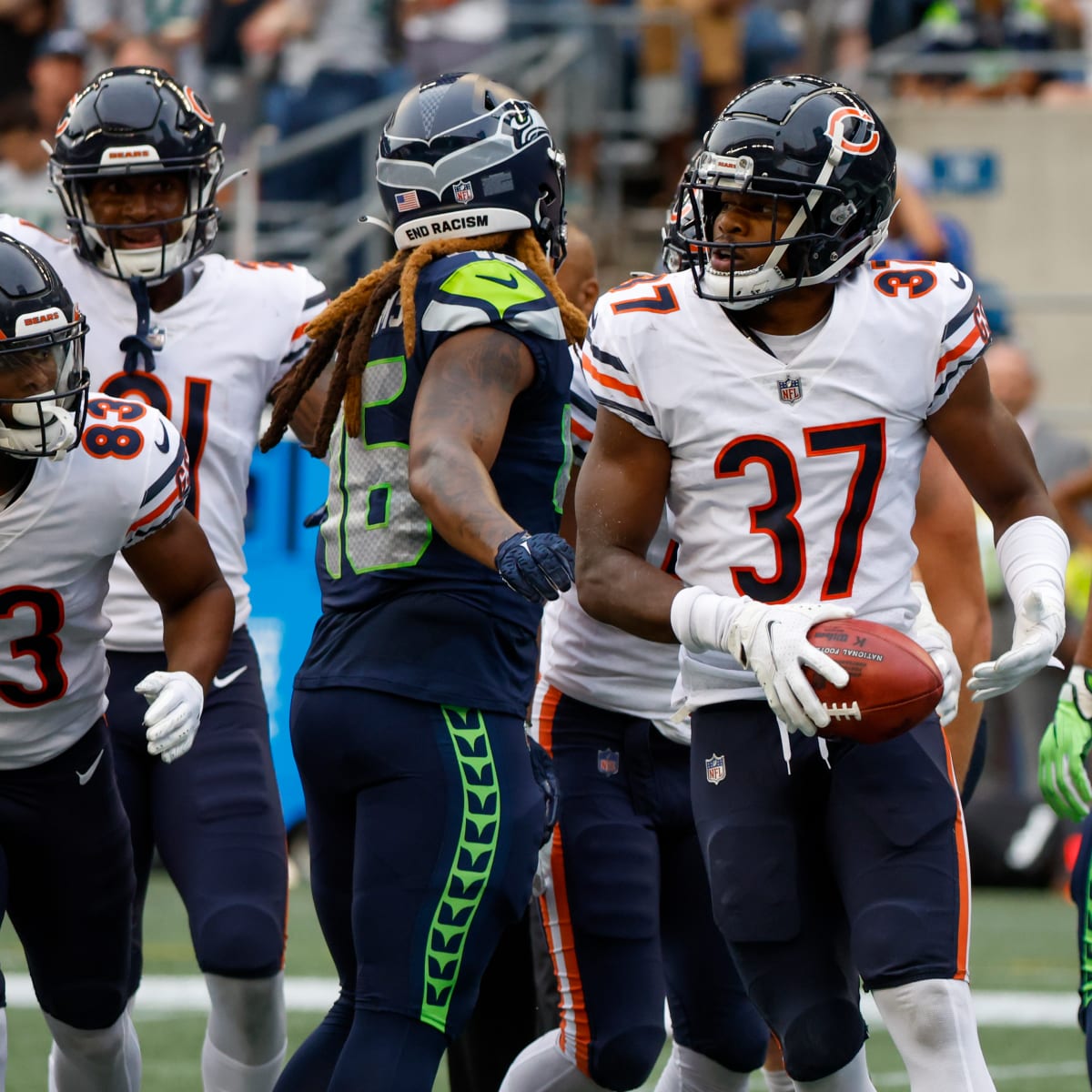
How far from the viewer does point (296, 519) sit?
8258 millimetres

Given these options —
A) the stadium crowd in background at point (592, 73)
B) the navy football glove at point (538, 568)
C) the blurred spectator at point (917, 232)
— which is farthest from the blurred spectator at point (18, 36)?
the navy football glove at point (538, 568)

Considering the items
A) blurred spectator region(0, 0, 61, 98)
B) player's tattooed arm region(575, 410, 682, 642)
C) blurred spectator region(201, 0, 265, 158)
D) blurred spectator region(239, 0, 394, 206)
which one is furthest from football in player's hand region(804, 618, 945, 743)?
blurred spectator region(0, 0, 61, 98)

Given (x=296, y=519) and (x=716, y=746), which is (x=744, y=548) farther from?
(x=296, y=519)

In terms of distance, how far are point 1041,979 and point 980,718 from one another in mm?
2897

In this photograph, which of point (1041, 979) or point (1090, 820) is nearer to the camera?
point (1090, 820)

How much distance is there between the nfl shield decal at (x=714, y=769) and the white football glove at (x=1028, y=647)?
0.42 m

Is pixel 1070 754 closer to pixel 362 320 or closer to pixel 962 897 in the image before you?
pixel 962 897

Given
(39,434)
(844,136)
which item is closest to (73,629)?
(39,434)

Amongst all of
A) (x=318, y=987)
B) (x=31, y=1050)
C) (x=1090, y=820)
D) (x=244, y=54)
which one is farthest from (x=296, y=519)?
(x=1090, y=820)

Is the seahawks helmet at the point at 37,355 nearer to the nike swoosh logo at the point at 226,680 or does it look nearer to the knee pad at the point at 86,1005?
the nike swoosh logo at the point at 226,680

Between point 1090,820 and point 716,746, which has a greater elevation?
point 716,746

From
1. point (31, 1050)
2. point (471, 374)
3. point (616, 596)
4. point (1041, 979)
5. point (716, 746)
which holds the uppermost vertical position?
point (471, 374)

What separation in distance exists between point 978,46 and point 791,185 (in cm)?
889

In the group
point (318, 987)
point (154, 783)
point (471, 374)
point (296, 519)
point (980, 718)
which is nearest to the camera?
point (471, 374)
